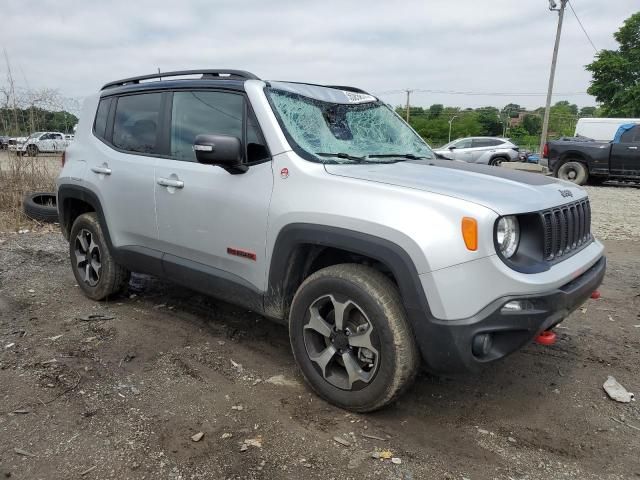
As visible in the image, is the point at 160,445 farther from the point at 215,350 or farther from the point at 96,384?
the point at 215,350

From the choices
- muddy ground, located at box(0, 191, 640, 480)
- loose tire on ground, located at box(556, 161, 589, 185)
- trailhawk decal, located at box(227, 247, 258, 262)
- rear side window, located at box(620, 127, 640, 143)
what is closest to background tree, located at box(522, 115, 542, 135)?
rear side window, located at box(620, 127, 640, 143)

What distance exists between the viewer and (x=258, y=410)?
3020 millimetres

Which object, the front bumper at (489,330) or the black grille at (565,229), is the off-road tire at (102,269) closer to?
the front bumper at (489,330)

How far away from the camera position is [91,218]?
15.3ft

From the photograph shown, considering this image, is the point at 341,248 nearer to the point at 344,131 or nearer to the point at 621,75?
the point at 344,131

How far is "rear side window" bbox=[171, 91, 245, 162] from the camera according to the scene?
11.5 ft

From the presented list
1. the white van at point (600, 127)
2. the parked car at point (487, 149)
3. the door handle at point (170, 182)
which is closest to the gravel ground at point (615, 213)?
the white van at point (600, 127)

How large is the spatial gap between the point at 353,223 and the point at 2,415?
2.20m

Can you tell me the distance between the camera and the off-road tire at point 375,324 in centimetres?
265

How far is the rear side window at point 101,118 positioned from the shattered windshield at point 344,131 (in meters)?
1.92

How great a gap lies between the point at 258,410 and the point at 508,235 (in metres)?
1.66

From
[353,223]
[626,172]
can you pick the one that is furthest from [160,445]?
[626,172]

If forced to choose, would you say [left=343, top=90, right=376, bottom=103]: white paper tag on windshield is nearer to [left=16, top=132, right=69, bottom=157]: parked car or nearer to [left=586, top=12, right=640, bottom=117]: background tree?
[left=16, top=132, right=69, bottom=157]: parked car

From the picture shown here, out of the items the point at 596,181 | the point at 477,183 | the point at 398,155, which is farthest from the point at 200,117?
the point at 596,181
